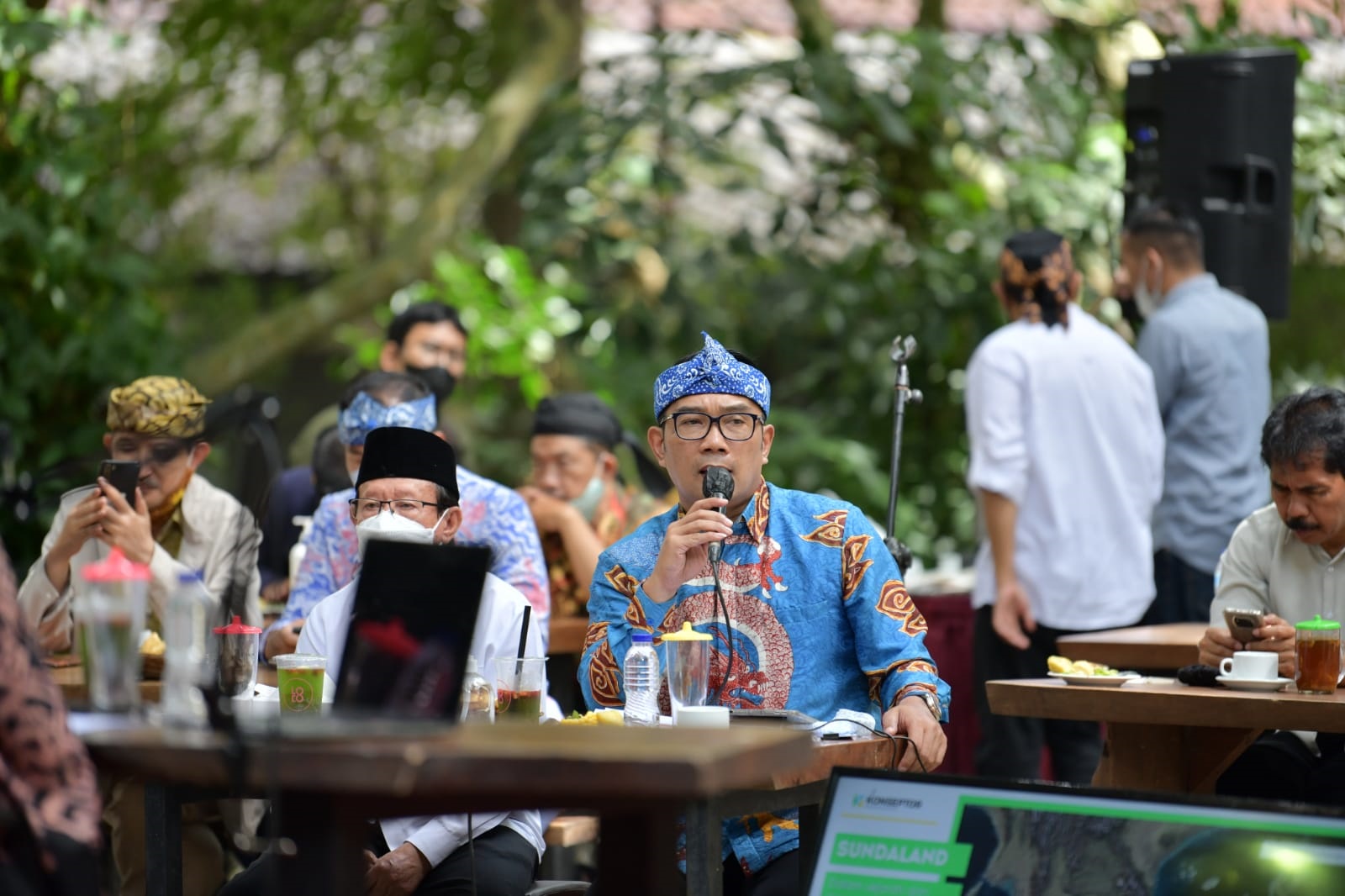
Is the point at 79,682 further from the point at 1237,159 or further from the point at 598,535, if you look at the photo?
the point at 1237,159

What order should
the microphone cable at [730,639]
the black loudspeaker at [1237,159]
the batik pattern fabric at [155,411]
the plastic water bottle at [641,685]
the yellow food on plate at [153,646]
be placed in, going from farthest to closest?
the black loudspeaker at [1237,159] → the batik pattern fabric at [155,411] → the yellow food on plate at [153,646] → the microphone cable at [730,639] → the plastic water bottle at [641,685]

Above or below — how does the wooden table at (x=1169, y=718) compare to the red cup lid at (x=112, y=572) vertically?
below

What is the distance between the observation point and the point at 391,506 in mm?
3807

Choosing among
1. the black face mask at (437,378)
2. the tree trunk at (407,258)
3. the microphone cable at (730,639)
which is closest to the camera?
the microphone cable at (730,639)

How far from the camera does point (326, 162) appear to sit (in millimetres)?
12125

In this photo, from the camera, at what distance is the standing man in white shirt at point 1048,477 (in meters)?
5.38

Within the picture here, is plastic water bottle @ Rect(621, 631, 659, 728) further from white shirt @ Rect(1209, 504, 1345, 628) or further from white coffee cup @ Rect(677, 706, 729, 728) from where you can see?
white shirt @ Rect(1209, 504, 1345, 628)

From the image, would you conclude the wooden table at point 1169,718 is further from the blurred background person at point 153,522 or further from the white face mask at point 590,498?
the white face mask at point 590,498

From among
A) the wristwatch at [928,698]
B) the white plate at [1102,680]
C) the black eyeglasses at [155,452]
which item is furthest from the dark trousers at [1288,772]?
the black eyeglasses at [155,452]

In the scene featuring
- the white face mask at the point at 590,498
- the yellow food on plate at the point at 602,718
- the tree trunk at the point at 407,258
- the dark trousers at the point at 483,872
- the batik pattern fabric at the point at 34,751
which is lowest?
the dark trousers at the point at 483,872

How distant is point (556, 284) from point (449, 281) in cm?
53

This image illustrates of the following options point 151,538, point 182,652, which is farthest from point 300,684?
point 151,538

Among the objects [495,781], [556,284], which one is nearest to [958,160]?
[556,284]

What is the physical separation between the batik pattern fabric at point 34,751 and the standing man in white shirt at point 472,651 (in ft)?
4.02
